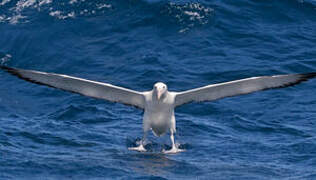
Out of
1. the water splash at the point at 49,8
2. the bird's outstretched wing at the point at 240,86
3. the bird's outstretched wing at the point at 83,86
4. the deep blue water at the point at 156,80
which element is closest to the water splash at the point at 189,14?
the deep blue water at the point at 156,80

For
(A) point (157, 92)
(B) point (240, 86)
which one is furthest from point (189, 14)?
(B) point (240, 86)

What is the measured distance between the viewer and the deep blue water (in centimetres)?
1720

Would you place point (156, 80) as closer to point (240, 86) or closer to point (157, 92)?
point (157, 92)

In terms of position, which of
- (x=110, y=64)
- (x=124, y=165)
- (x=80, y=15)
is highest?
(x=80, y=15)

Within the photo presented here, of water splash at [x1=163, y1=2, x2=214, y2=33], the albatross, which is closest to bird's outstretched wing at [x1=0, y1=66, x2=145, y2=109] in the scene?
the albatross

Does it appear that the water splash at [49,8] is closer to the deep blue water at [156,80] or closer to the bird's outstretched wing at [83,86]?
the deep blue water at [156,80]

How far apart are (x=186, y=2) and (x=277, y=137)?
1043 centimetres

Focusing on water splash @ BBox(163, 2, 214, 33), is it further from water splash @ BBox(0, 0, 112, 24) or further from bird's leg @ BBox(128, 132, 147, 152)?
bird's leg @ BBox(128, 132, 147, 152)

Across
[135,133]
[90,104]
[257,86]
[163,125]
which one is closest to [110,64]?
[90,104]

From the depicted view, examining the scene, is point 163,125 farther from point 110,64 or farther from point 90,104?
point 110,64

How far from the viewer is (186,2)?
28484mm

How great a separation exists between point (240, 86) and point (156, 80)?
6.27 m

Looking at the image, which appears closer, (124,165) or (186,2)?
(124,165)

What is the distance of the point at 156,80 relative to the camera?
2378 cm
